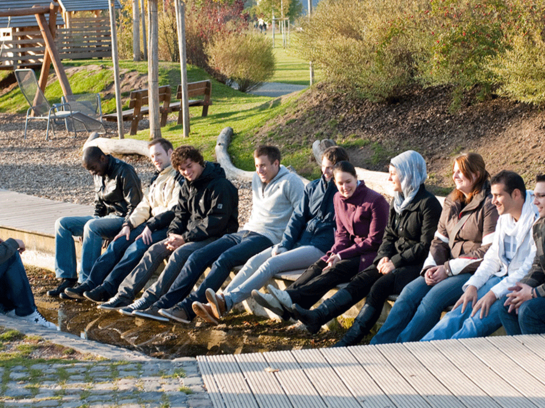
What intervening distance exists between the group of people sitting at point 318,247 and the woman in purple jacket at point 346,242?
0.4 inches

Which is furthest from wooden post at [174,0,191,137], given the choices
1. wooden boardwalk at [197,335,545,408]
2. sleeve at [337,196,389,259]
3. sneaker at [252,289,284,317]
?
wooden boardwalk at [197,335,545,408]

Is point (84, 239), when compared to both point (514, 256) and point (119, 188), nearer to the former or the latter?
point (119, 188)

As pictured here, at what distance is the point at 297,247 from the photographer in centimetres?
545

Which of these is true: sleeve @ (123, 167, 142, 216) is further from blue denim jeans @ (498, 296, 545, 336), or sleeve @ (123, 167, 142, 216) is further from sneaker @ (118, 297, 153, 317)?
blue denim jeans @ (498, 296, 545, 336)

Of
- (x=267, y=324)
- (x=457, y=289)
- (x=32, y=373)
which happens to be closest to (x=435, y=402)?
(x=457, y=289)

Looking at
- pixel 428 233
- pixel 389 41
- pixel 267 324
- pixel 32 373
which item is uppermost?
pixel 389 41

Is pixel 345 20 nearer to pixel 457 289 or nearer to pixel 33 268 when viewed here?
pixel 33 268

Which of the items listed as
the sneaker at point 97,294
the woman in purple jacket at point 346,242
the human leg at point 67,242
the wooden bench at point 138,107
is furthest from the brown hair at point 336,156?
the wooden bench at point 138,107

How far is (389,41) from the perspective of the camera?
37.1 feet

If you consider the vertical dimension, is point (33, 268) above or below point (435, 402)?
below

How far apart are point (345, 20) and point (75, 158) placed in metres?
5.79

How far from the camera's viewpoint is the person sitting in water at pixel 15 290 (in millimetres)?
5324

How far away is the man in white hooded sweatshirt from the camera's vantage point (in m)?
4.07

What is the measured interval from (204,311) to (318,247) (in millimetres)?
1025
